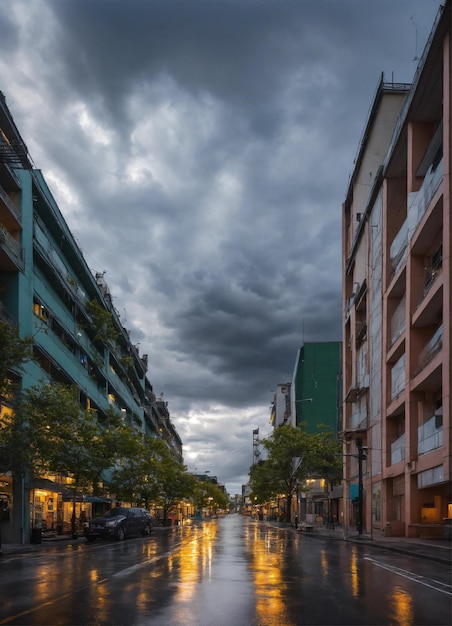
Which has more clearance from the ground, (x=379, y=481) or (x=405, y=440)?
(x=405, y=440)

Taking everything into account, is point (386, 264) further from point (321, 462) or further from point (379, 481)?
point (321, 462)

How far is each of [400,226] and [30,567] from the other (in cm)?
3441

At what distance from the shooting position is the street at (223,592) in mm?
10070

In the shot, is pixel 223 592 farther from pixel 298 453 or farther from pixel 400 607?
pixel 298 453

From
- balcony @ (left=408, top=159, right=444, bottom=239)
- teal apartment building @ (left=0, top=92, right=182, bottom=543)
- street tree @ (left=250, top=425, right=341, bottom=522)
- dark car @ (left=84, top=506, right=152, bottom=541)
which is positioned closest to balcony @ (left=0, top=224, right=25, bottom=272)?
teal apartment building @ (left=0, top=92, right=182, bottom=543)

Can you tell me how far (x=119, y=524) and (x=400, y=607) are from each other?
92.1 feet

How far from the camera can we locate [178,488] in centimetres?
7812

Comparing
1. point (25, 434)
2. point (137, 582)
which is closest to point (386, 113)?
point (25, 434)

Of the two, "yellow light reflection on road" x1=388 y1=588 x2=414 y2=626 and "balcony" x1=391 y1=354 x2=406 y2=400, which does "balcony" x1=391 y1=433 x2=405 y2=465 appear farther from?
"yellow light reflection on road" x1=388 y1=588 x2=414 y2=626

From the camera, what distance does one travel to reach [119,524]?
122 ft

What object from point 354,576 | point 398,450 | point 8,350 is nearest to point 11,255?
point 8,350

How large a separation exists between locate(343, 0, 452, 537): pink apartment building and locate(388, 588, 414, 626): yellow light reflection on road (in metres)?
16.9

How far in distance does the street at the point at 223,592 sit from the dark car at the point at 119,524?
15469 millimetres

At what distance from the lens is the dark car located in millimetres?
36312
